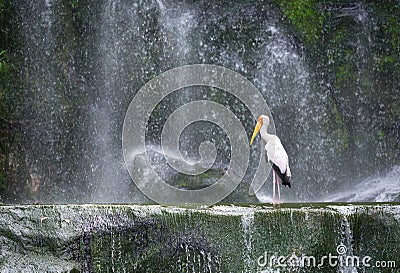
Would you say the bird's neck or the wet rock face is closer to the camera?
the wet rock face

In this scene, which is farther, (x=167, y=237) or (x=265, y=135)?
(x=265, y=135)

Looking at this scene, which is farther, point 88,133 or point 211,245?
point 88,133

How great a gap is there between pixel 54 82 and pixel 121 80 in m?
0.88

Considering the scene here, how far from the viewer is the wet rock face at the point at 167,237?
458 cm

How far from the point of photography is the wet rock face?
15.0 feet

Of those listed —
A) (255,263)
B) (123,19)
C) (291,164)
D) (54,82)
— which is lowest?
(255,263)

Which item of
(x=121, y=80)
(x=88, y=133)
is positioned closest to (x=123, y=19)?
(x=121, y=80)

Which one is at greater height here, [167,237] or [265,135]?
[265,135]

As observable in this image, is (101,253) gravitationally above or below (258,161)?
below

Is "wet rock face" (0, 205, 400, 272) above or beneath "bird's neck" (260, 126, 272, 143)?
beneath

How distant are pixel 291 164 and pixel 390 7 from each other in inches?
99.7

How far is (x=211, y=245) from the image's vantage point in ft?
15.4

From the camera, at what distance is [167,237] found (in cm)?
464

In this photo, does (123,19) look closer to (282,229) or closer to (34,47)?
(34,47)
